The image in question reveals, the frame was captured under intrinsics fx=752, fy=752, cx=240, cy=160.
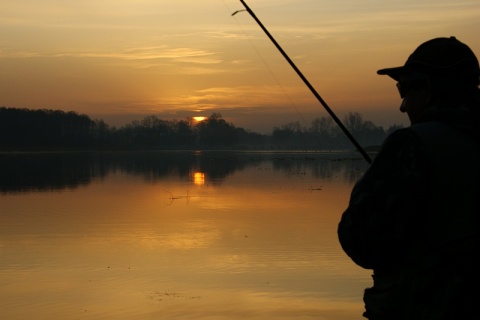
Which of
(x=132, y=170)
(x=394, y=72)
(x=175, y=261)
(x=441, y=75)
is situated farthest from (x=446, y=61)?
(x=132, y=170)

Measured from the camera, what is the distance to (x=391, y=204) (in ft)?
7.81

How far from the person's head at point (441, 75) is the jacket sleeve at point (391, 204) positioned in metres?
0.27

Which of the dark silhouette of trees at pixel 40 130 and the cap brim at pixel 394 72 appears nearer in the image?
the cap brim at pixel 394 72

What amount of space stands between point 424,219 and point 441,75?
1.77 feet

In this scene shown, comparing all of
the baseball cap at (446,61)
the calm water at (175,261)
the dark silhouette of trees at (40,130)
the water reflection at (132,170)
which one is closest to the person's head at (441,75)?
the baseball cap at (446,61)

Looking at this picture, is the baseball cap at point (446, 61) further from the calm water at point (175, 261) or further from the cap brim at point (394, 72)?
the calm water at point (175, 261)

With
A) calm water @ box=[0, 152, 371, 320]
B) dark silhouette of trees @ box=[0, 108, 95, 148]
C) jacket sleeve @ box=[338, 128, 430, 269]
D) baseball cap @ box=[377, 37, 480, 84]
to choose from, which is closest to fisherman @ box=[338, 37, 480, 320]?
jacket sleeve @ box=[338, 128, 430, 269]

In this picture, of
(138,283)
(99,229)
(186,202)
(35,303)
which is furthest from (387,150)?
(186,202)

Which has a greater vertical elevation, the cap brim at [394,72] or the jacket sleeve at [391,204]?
the cap brim at [394,72]

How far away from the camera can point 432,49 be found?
2.65 metres

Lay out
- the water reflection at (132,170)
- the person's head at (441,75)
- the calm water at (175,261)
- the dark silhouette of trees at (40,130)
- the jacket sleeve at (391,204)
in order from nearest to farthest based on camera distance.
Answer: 1. the jacket sleeve at (391,204)
2. the person's head at (441,75)
3. the calm water at (175,261)
4. the water reflection at (132,170)
5. the dark silhouette of trees at (40,130)

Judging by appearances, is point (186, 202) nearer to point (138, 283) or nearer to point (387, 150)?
point (138, 283)

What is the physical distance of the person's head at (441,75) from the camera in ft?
8.54

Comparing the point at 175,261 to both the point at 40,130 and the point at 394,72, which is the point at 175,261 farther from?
the point at 40,130
